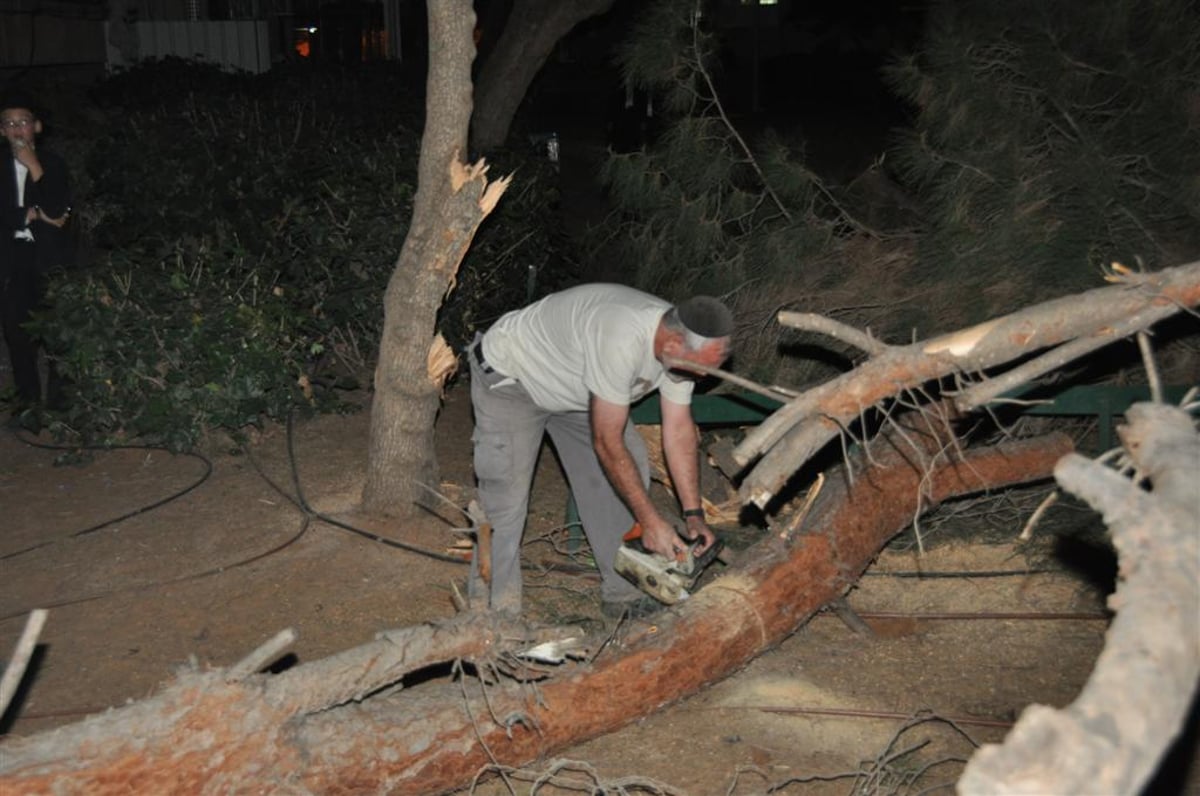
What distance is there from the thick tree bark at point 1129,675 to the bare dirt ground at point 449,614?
1624mm

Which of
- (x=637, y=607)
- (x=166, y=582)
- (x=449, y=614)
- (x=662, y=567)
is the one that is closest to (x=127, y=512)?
(x=166, y=582)

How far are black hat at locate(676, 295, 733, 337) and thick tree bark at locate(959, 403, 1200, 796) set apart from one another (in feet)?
6.04

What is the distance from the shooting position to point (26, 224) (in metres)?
6.62

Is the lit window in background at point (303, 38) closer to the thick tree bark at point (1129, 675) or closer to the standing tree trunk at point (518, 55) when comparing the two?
the standing tree trunk at point (518, 55)

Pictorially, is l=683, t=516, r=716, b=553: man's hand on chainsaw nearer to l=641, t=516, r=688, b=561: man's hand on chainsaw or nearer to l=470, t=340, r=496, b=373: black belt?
l=641, t=516, r=688, b=561: man's hand on chainsaw

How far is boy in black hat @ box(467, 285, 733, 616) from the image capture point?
4125 millimetres

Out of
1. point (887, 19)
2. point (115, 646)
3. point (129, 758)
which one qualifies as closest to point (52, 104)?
point (115, 646)

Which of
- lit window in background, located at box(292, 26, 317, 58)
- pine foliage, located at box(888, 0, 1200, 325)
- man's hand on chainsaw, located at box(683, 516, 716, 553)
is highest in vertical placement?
lit window in background, located at box(292, 26, 317, 58)

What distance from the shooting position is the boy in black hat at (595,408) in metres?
4.12

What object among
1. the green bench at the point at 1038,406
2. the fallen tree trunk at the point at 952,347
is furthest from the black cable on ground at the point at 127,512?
the fallen tree trunk at the point at 952,347

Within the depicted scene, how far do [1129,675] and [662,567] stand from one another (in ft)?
8.43

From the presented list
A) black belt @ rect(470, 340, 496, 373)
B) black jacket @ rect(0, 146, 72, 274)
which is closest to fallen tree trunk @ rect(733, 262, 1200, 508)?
black belt @ rect(470, 340, 496, 373)

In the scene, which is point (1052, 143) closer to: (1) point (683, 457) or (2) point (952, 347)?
(2) point (952, 347)

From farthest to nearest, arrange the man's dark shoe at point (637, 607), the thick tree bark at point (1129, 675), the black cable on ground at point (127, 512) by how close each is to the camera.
Answer: the black cable on ground at point (127, 512)
the man's dark shoe at point (637, 607)
the thick tree bark at point (1129, 675)
